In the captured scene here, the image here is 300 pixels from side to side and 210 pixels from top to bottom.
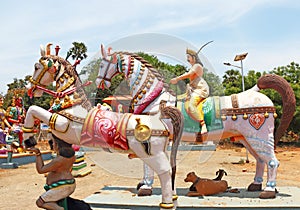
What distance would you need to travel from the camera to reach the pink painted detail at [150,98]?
486cm

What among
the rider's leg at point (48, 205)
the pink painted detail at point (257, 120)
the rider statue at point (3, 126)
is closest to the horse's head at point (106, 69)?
the rider's leg at point (48, 205)

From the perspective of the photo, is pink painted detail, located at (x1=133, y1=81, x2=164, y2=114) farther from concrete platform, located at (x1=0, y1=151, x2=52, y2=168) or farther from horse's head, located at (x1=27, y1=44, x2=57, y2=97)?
concrete platform, located at (x1=0, y1=151, x2=52, y2=168)

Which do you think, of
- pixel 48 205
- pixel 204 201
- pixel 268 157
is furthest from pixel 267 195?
pixel 48 205

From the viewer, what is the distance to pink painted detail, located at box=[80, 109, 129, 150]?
4.19m

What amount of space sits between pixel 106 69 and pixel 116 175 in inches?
55.4

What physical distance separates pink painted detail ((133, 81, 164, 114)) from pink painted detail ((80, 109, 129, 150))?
68 centimetres

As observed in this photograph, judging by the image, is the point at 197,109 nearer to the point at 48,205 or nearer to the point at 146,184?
the point at 146,184

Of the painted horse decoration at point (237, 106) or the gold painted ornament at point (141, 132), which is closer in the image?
the gold painted ornament at point (141, 132)

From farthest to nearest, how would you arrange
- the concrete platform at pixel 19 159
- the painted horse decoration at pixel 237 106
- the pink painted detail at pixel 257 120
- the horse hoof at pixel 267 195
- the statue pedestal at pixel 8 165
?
the concrete platform at pixel 19 159, the statue pedestal at pixel 8 165, the pink painted detail at pixel 257 120, the horse hoof at pixel 267 195, the painted horse decoration at pixel 237 106

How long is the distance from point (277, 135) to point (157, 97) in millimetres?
2395

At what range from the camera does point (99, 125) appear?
4.19 m

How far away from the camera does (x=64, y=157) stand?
13.3 feet

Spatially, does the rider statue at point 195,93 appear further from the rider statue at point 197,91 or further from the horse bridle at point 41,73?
the horse bridle at point 41,73

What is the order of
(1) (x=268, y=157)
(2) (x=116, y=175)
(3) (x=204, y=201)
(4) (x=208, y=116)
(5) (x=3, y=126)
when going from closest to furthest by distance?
(2) (x=116, y=175) < (3) (x=204, y=201) < (4) (x=208, y=116) < (1) (x=268, y=157) < (5) (x=3, y=126)
